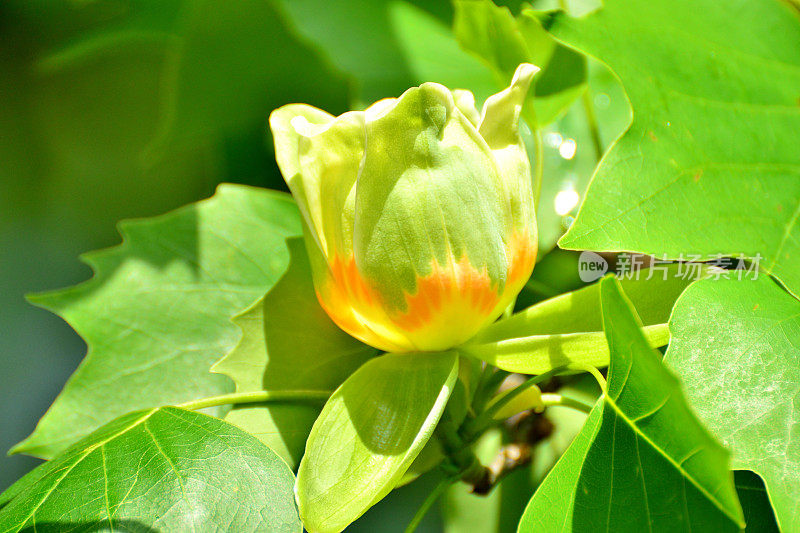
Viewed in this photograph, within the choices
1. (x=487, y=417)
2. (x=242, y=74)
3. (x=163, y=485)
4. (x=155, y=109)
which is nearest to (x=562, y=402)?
(x=487, y=417)

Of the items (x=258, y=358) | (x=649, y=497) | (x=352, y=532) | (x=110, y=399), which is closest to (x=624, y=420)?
(x=649, y=497)

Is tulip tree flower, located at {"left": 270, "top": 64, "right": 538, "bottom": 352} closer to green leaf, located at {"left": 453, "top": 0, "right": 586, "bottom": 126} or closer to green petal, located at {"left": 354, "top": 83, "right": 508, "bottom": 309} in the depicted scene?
green petal, located at {"left": 354, "top": 83, "right": 508, "bottom": 309}

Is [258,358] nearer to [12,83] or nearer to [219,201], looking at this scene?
[219,201]

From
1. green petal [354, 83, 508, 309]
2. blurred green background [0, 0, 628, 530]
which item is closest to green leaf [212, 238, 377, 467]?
green petal [354, 83, 508, 309]

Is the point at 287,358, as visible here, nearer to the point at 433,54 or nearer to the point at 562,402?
the point at 562,402

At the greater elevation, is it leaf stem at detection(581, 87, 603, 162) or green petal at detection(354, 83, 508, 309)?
green petal at detection(354, 83, 508, 309)
